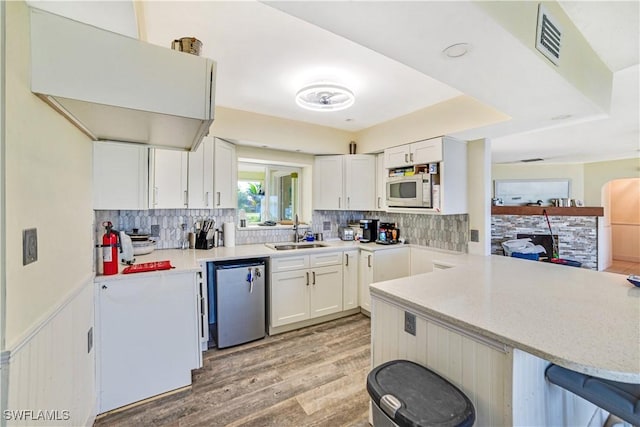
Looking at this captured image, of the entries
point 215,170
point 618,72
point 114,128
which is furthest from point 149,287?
point 618,72

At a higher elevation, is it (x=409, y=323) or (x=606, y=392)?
(x=409, y=323)

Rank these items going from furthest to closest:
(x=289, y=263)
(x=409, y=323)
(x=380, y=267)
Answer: (x=380, y=267) → (x=289, y=263) → (x=409, y=323)

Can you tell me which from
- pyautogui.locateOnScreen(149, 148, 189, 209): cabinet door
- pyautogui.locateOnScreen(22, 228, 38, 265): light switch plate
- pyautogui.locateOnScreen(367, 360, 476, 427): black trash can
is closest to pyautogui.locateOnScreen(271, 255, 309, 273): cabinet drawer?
pyautogui.locateOnScreen(149, 148, 189, 209): cabinet door

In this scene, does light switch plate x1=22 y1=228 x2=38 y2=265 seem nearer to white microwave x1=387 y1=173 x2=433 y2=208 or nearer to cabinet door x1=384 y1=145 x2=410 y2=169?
white microwave x1=387 y1=173 x2=433 y2=208

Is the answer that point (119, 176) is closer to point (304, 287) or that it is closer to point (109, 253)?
point (109, 253)

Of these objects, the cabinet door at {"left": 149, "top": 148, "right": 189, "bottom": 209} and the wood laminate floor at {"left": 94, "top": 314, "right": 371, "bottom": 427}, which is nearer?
the wood laminate floor at {"left": 94, "top": 314, "right": 371, "bottom": 427}

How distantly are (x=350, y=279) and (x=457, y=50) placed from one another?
279 cm

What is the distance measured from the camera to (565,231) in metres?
5.67

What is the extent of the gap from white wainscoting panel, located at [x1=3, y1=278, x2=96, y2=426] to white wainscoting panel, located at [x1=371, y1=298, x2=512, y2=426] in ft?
5.32

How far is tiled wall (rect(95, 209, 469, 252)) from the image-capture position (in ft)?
9.56

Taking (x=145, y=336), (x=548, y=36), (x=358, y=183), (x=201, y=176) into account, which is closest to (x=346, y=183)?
(x=358, y=183)

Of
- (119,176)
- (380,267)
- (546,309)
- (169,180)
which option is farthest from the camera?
(380,267)

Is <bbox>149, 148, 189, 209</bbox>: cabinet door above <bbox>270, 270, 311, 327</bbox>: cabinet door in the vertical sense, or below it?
above

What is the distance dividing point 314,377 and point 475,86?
2442 mm
